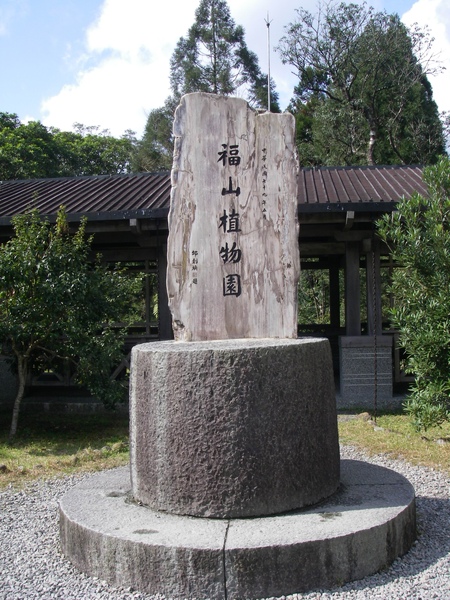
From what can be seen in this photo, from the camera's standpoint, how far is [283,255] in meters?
4.08

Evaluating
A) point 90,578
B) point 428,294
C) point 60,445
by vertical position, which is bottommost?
point 60,445

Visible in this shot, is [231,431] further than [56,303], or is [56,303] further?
[56,303]

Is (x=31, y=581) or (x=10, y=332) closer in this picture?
(x=31, y=581)

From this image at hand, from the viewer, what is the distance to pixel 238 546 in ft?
9.45

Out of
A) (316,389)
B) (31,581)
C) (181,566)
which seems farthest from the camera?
(316,389)

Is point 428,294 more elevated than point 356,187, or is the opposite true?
point 356,187

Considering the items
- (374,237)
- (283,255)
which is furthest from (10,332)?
(374,237)

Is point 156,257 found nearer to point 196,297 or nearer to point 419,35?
point 196,297

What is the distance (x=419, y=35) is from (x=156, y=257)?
17772 mm

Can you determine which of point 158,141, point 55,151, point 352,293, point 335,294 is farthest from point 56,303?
point 55,151

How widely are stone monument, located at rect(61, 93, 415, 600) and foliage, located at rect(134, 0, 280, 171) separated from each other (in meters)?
20.9

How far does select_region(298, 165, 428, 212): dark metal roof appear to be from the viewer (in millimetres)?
7680

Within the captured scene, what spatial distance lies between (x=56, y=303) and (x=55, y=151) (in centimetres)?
2331

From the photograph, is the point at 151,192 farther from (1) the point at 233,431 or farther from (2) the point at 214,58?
(2) the point at 214,58
